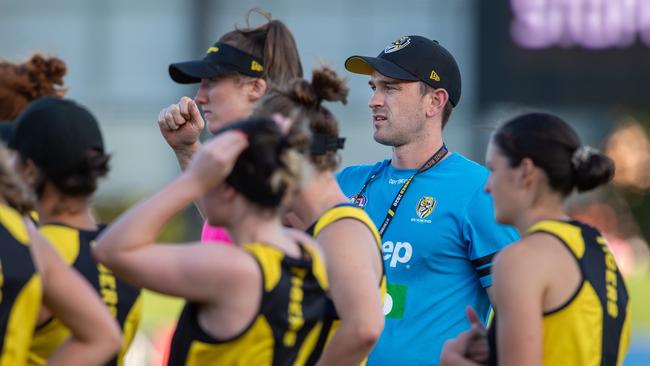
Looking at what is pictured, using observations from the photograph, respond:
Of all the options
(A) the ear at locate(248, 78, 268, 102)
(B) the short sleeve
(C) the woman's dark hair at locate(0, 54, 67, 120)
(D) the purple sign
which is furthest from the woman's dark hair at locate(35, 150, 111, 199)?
(D) the purple sign

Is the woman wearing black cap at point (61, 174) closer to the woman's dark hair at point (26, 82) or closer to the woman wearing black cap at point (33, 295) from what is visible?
the woman wearing black cap at point (33, 295)

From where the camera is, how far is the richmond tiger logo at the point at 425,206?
4.73m

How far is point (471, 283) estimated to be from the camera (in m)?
4.67

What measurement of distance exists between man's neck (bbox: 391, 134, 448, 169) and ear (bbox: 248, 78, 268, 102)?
2.35 feet

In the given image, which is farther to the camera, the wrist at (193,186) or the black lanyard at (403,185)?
the black lanyard at (403,185)

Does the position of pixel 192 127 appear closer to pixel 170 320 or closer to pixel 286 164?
pixel 286 164

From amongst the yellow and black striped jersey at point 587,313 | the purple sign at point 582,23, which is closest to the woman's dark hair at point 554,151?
the yellow and black striped jersey at point 587,313

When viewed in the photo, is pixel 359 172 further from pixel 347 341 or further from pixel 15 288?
pixel 15 288

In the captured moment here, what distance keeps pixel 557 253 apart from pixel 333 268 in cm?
65

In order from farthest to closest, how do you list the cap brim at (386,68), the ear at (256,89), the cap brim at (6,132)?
the cap brim at (386,68)
the ear at (256,89)
the cap brim at (6,132)

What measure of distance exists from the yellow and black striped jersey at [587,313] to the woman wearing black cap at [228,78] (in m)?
1.39

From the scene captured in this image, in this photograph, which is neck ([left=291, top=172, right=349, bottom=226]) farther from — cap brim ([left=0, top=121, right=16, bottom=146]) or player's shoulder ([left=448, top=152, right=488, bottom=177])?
player's shoulder ([left=448, top=152, right=488, bottom=177])

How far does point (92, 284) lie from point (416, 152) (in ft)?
6.20

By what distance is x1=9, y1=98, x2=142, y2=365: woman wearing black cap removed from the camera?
3.28 m
